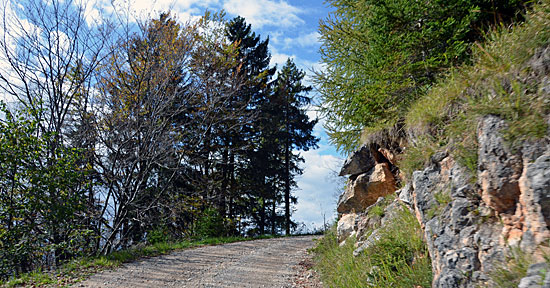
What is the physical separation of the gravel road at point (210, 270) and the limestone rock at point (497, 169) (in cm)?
445

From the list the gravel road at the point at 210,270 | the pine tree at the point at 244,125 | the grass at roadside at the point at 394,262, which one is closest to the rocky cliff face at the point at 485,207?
the grass at roadside at the point at 394,262

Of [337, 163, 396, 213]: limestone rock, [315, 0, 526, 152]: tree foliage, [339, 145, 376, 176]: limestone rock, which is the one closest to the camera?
[315, 0, 526, 152]: tree foliage

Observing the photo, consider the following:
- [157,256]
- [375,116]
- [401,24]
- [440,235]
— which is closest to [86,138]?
[157,256]

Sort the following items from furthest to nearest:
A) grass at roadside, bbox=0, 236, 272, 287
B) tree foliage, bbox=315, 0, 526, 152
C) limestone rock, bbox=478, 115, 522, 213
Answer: grass at roadside, bbox=0, 236, 272, 287 < tree foliage, bbox=315, 0, 526, 152 < limestone rock, bbox=478, 115, 522, 213

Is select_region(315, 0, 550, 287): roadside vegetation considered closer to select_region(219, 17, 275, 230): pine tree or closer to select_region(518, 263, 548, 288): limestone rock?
select_region(518, 263, 548, 288): limestone rock

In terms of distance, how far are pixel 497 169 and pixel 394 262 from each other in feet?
6.07

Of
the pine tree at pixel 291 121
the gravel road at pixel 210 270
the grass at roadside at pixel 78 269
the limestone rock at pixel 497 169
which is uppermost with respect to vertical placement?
the pine tree at pixel 291 121

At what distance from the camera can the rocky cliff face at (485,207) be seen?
249 cm

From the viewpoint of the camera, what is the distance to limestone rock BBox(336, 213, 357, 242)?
7.83 metres

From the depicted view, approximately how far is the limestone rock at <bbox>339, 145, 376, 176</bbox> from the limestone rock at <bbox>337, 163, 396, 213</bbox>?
16 cm

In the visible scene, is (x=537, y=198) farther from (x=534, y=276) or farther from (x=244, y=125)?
(x=244, y=125)

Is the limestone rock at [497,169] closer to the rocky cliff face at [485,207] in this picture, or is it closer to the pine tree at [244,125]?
the rocky cliff face at [485,207]

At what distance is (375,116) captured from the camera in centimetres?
749

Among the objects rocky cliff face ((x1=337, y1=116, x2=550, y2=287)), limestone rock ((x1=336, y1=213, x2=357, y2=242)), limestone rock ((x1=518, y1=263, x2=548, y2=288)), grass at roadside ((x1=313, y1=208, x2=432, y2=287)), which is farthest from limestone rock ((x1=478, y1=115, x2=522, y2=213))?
limestone rock ((x1=336, y1=213, x2=357, y2=242))
